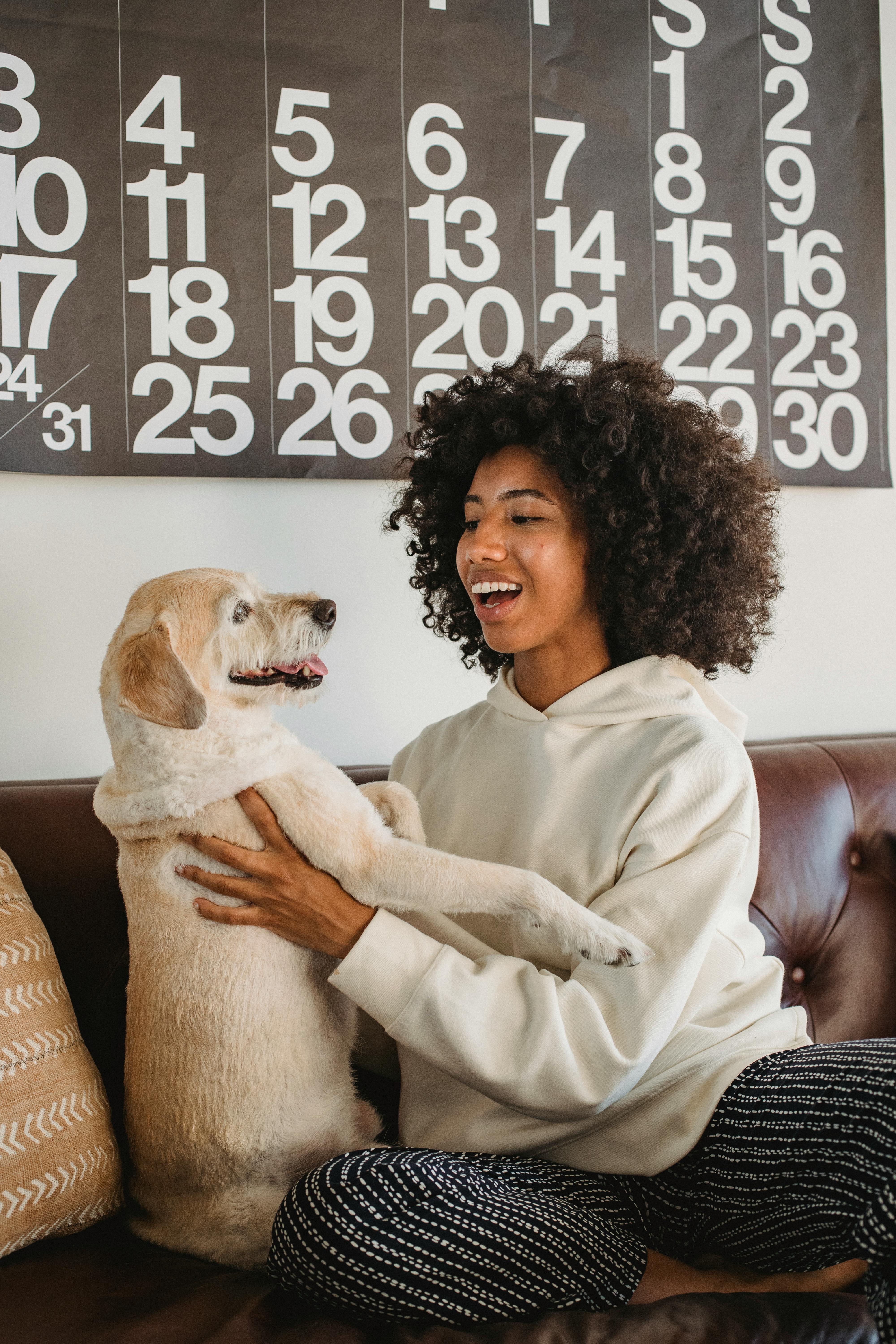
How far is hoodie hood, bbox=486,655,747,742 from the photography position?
64.9 inches

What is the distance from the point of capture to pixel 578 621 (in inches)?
71.2

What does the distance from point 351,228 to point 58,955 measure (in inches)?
60.8

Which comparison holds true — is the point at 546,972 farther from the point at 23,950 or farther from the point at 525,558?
the point at 23,950

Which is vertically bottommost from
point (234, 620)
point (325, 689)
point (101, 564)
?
point (325, 689)

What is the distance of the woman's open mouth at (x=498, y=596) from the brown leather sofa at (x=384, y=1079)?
0.46 metres

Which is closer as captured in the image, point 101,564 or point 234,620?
point 234,620

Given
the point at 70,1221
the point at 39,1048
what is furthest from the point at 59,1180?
the point at 39,1048

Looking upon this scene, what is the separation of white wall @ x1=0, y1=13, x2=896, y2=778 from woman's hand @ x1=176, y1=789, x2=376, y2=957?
2.40 ft

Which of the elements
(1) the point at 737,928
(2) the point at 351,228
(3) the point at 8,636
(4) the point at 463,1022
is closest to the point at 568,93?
(2) the point at 351,228

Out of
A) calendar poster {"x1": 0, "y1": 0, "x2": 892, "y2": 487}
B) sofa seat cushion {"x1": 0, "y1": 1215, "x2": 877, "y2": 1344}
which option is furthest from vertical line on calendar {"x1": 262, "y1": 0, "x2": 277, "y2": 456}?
sofa seat cushion {"x1": 0, "y1": 1215, "x2": 877, "y2": 1344}

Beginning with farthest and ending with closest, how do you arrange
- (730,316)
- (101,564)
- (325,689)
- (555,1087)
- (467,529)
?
(730,316)
(101,564)
(467,529)
(325,689)
(555,1087)

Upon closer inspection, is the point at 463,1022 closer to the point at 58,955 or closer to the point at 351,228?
the point at 58,955

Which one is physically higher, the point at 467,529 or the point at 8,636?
the point at 467,529

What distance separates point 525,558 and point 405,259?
872 millimetres
